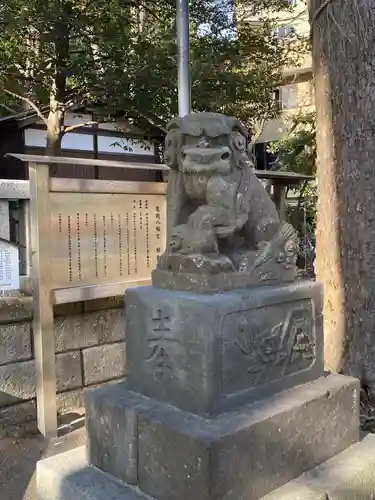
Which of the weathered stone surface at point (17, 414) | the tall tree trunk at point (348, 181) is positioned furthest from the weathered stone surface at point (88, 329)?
the tall tree trunk at point (348, 181)

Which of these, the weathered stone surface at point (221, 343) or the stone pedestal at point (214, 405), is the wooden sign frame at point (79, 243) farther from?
the weathered stone surface at point (221, 343)

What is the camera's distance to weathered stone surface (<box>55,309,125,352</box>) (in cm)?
456

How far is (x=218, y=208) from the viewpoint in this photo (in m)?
2.58

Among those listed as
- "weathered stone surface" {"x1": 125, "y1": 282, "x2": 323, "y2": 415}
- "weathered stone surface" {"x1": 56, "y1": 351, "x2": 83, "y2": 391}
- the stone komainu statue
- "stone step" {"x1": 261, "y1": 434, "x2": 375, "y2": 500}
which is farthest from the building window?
"stone step" {"x1": 261, "y1": 434, "x2": 375, "y2": 500}

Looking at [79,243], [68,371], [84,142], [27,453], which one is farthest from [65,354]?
[84,142]

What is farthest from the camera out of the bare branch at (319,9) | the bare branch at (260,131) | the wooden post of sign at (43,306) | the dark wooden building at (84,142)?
the bare branch at (260,131)

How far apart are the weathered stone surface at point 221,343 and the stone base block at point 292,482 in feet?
1.42

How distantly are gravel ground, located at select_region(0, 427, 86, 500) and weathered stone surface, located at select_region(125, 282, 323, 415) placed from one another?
65.8 inches

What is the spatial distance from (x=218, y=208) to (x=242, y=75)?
6.56m

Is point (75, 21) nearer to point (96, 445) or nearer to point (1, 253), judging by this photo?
point (1, 253)

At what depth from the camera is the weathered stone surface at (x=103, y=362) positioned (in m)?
4.74

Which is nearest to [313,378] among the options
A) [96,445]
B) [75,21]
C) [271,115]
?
[96,445]

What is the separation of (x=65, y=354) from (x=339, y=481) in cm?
280

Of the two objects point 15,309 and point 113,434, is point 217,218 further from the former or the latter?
point 15,309
